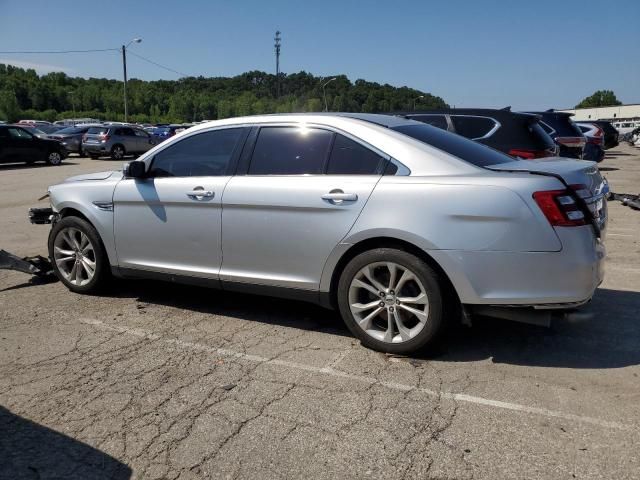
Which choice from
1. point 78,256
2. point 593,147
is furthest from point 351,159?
point 593,147

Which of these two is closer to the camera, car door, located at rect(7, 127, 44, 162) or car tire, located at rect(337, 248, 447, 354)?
car tire, located at rect(337, 248, 447, 354)

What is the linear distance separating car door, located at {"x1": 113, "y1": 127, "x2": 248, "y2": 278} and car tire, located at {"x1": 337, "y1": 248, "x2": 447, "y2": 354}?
122cm

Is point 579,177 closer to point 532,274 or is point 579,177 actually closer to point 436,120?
point 532,274

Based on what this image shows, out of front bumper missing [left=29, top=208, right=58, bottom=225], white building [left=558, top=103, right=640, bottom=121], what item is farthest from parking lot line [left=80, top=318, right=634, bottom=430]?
white building [left=558, top=103, right=640, bottom=121]

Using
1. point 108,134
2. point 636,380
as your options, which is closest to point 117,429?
point 636,380

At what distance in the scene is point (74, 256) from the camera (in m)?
5.46

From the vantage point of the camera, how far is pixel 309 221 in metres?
4.11

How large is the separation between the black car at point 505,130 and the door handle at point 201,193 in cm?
452

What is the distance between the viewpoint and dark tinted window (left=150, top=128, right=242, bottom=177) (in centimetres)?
467

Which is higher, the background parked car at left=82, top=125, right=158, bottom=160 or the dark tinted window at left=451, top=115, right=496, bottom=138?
the dark tinted window at left=451, top=115, right=496, bottom=138

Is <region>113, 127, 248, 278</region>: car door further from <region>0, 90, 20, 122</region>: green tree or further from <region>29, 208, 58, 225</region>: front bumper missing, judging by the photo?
<region>0, 90, 20, 122</region>: green tree

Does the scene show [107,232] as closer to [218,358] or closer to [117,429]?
[218,358]

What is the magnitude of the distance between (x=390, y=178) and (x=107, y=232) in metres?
2.73

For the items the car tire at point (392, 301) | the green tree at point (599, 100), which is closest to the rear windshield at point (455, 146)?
the car tire at point (392, 301)
